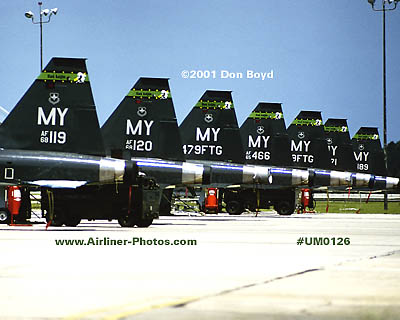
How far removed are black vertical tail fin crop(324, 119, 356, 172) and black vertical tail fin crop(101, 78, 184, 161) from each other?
29.1 m

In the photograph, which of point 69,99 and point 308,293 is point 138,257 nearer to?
point 308,293

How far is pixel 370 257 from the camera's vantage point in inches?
657

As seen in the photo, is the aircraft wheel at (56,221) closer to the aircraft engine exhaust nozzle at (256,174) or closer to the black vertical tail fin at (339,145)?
the aircraft engine exhaust nozzle at (256,174)

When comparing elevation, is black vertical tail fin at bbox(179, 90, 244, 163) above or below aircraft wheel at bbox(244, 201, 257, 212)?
above

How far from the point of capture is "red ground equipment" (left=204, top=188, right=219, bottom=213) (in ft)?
152

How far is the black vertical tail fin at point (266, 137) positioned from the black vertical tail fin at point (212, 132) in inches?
282

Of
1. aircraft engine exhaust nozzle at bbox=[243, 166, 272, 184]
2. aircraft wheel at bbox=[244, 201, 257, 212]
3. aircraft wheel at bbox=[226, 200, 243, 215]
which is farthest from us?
aircraft wheel at bbox=[244, 201, 257, 212]

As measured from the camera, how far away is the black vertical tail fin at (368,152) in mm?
67250

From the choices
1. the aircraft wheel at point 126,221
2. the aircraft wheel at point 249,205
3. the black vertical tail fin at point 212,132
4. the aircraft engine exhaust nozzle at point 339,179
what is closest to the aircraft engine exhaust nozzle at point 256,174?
the black vertical tail fin at point 212,132

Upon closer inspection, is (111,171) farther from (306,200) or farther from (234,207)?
(306,200)

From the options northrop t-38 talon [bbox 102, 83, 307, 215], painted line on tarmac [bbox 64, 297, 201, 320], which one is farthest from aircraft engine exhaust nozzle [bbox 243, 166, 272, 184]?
painted line on tarmac [bbox 64, 297, 201, 320]

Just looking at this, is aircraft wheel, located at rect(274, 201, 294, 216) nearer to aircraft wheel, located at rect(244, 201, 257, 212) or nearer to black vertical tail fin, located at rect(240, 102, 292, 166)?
aircraft wheel, located at rect(244, 201, 257, 212)

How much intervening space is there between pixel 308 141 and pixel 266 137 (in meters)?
8.00

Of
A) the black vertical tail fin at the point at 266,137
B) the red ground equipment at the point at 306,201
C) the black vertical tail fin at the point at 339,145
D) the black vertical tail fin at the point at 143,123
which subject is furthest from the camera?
the black vertical tail fin at the point at 339,145
